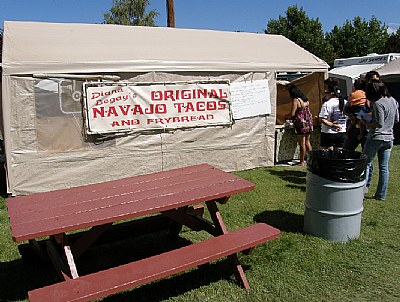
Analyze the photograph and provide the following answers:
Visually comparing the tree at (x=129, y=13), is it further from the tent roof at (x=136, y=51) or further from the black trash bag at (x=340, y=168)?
the black trash bag at (x=340, y=168)

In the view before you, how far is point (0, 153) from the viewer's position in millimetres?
8289

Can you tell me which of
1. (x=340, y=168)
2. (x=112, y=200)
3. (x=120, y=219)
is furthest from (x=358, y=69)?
(x=120, y=219)

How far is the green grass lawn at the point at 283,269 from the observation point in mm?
3465

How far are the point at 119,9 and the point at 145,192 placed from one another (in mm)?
34255

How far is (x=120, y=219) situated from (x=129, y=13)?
115 ft

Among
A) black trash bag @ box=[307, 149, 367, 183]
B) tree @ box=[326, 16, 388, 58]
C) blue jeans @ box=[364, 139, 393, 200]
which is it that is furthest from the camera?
tree @ box=[326, 16, 388, 58]

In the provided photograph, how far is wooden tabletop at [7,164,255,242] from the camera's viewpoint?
113 inches

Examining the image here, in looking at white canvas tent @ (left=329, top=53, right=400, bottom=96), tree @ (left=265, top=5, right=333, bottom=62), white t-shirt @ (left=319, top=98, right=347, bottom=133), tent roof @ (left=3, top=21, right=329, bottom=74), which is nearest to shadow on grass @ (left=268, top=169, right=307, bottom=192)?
white t-shirt @ (left=319, top=98, right=347, bottom=133)

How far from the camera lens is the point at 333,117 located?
7.23 meters

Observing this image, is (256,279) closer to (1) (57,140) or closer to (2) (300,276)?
(2) (300,276)

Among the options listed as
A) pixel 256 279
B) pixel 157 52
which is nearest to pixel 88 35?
pixel 157 52

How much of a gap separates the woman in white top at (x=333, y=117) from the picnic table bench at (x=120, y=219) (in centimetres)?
384

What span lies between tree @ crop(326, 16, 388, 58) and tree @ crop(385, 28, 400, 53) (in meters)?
2.99

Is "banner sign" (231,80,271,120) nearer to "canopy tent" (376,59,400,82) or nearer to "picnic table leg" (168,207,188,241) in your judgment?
"picnic table leg" (168,207,188,241)
